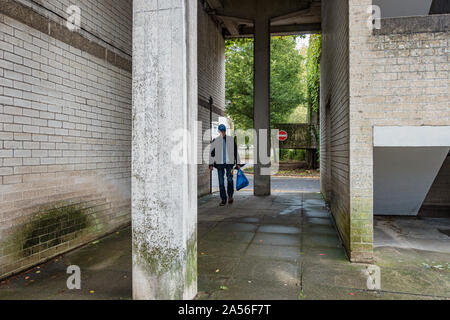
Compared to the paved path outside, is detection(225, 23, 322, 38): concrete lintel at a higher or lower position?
higher

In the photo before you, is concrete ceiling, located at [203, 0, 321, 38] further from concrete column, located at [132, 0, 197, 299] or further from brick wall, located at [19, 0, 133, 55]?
concrete column, located at [132, 0, 197, 299]

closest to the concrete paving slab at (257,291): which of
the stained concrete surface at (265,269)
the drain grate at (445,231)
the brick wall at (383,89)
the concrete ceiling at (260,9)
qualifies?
the stained concrete surface at (265,269)

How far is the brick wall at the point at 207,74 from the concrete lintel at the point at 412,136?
19.8 feet

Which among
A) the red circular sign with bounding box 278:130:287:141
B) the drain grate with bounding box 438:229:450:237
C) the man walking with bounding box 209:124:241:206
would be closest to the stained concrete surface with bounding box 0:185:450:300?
the drain grate with bounding box 438:229:450:237

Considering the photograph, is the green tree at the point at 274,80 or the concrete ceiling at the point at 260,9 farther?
the green tree at the point at 274,80

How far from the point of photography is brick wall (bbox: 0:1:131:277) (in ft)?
12.0

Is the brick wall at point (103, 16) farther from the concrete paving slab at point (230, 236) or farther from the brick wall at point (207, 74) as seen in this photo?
the concrete paving slab at point (230, 236)

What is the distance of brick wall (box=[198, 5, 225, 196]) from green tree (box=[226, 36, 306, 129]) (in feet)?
35.8

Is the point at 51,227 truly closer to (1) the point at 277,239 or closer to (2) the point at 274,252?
(2) the point at 274,252

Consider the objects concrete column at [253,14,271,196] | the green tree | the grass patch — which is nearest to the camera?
the grass patch

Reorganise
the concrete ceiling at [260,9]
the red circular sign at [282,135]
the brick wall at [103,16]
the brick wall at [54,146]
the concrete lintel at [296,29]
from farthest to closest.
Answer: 1. the red circular sign at [282,135]
2. the concrete lintel at [296,29]
3. the concrete ceiling at [260,9]
4. the brick wall at [103,16]
5. the brick wall at [54,146]

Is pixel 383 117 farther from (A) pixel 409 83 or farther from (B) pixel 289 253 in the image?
(B) pixel 289 253

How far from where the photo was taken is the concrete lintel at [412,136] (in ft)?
13.1
